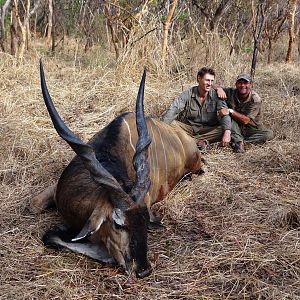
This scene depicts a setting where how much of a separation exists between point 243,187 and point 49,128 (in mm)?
2148

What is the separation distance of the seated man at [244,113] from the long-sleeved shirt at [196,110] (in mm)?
82

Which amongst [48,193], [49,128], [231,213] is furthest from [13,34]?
[231,213]

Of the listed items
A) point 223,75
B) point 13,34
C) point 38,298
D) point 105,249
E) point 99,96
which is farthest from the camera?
point 13,34

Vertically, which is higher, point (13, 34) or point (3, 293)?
point (13, 34)

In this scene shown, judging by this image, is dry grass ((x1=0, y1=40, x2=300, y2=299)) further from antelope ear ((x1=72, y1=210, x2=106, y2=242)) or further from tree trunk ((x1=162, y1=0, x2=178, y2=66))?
tree trunk ((x1=162, y1=0, x2=178, y2=66))

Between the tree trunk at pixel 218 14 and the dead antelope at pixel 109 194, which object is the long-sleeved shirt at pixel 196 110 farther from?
the tree trunk at pixel 218 14

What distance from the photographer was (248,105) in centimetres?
500

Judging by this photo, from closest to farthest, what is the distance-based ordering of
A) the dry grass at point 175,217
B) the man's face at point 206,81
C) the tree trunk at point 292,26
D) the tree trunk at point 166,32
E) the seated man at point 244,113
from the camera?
1. the dry grass at point 175,217
2. the man's face at point 206,81
3. the seated man at point 244,113
4. the tree trunk at point 166,32
5. the tree trunk at point 292,26

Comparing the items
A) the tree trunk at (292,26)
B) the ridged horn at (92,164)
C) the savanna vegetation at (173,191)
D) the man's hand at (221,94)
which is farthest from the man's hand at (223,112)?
the tree trunk at (292,26)

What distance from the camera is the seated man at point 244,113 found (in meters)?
4.88

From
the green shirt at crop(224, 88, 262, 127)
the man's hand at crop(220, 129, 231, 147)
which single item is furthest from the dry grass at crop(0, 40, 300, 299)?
the green shirt at crop(224, 88, 262, 127)

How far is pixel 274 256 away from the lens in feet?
8.92

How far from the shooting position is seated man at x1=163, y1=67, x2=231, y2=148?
478 centimetres

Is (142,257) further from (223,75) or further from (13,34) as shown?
(13,34)
